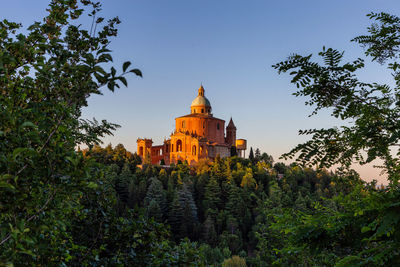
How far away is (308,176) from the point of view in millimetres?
56844

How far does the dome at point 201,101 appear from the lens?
64.2 m

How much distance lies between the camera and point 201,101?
212 feet

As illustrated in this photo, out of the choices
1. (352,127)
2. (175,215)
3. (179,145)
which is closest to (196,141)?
(179,145)

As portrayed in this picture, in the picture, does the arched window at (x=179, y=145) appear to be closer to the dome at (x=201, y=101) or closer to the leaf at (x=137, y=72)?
the dome at (x=201, y=101)

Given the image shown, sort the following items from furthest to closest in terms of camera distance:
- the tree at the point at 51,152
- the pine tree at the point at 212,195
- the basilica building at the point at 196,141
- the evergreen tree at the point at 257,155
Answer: the evergreen tree at the point at 257,155 < the basilica building at the point at 196,141 < the pine tree at the point at 212,195 < the tree at the point at 51,152

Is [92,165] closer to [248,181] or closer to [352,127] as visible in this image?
[352,127]

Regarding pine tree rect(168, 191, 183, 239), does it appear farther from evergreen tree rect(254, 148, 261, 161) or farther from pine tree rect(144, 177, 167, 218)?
evergreen tree rect(254, 148, 261, 161)

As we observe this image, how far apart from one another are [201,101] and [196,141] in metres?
11.0

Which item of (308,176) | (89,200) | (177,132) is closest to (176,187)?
(177,132)

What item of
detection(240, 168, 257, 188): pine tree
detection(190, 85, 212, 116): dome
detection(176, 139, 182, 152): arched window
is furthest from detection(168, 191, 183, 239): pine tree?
detection(190, 85, 212, 116): dome

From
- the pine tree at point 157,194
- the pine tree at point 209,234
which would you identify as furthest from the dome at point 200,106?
the pine tree at point 209,234

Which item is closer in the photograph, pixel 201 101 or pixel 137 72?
pixel 137 72

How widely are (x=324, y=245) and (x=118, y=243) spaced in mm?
2363

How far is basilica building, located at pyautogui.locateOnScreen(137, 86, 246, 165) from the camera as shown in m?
57.0
